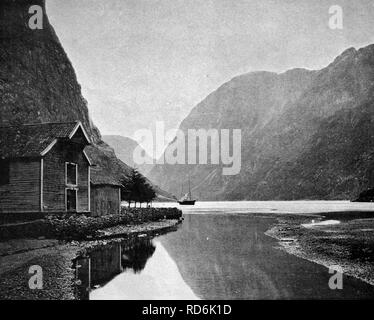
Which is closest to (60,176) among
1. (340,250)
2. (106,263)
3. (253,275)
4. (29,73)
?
(106,263)

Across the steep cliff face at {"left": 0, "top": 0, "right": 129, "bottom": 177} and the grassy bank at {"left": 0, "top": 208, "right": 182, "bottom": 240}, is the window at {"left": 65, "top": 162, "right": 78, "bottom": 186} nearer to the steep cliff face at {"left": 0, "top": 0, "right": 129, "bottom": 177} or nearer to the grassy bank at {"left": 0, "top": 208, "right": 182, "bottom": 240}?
the grassy bank at {"left": 0, "top": 208, "right": 182, "bottom": 240}

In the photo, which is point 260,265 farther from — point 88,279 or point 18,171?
point 18,171

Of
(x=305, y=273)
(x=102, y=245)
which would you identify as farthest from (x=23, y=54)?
(x=305, y=273)

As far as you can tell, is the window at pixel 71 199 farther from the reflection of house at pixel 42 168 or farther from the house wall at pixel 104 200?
the house wall at pixel 104 200

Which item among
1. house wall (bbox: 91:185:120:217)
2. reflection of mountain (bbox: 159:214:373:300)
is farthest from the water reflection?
house wall (bbox: 91:185:120:217)

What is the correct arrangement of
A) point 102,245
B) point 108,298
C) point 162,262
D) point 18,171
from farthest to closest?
point 18,171
point 102,245
point 162,262
point 108,298

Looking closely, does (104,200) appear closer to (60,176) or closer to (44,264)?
(60,176)

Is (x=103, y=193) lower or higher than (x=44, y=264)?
higher
